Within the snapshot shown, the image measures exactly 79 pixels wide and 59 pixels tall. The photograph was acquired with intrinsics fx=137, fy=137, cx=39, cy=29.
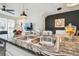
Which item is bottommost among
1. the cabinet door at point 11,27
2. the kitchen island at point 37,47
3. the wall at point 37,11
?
the kitchen island at point 37,47

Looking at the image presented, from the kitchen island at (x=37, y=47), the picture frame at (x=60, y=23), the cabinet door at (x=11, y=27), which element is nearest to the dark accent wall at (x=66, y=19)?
the picture frame at (x=60, y=23)

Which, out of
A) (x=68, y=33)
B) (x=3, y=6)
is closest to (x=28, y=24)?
(x=3, y=6)

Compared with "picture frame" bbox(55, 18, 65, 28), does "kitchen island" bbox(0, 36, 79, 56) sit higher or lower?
lower

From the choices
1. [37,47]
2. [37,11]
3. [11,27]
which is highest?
[37,11]

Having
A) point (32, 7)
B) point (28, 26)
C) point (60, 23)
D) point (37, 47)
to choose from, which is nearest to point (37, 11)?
point (32, 7)

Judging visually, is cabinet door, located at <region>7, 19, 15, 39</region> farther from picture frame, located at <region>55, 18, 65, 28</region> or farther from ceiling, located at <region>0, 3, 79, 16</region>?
picture frame, located at <region>55, 18, 65, 28</region>

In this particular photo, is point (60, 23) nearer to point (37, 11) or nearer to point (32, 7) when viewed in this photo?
point (37, 11)

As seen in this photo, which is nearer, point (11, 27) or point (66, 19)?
point (66, 19)

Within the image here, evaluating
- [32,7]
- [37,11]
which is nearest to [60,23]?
[37,11]

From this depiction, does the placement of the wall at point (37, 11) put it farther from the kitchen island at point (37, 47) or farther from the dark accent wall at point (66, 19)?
the kitchen island at point (37, 47)

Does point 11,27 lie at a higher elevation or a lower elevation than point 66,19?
lower

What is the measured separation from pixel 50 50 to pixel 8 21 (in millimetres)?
783

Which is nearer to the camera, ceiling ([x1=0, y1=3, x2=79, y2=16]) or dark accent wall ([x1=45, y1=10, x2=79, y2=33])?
dark accent wall ([x1=45, y1=10, x2=79, y2=33])

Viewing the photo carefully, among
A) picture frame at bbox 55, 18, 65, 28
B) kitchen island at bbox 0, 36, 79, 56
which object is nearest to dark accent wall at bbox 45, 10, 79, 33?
picture frame at bbox 55, 18, 65, 28
